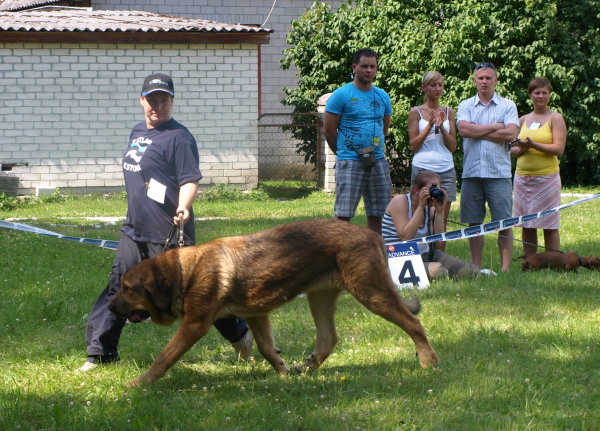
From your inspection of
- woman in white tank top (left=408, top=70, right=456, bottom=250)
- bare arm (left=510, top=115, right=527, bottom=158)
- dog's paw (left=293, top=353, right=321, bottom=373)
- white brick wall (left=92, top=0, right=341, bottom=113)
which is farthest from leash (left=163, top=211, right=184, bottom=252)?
white brick wall (left=92, top=0, right=341, bottom=113)

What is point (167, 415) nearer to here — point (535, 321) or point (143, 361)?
point (143, 361)

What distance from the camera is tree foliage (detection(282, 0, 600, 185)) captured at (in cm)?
1897

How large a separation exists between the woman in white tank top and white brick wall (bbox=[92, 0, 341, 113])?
16.0 meters

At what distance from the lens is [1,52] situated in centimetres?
1805

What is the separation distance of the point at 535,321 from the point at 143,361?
2.94 m

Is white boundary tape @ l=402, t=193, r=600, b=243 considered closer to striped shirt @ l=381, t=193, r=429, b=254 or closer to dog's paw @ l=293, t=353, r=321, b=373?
striped shirt @ l=381, t=193, r=429, b=254

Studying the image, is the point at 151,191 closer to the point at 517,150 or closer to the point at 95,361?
the point at 95,361

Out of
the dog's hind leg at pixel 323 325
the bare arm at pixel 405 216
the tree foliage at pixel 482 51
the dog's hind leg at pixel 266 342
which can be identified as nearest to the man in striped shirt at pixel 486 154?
the bare arm at pixel 405 216

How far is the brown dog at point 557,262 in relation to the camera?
8.79 m

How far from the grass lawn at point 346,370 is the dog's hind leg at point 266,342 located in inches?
4.5

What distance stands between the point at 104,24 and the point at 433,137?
11.3m

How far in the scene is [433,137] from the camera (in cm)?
914

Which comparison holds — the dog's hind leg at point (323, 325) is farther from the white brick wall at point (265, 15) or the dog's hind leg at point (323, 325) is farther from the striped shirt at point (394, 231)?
the white brick wall at point (265, 15)

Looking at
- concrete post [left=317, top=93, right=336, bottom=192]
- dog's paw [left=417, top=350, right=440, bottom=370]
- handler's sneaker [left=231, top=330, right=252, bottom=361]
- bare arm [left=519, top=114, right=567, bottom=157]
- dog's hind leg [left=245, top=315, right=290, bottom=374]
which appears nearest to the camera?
dog's paw [left=417, top=350, right=440, bottom=370]
